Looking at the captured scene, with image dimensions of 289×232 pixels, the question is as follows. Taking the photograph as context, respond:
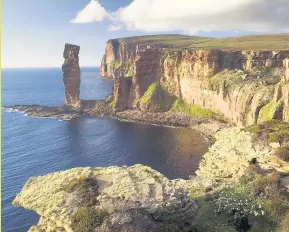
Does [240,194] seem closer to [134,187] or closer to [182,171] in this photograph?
[134,187]

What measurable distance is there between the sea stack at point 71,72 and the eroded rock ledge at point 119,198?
122146 millimetres

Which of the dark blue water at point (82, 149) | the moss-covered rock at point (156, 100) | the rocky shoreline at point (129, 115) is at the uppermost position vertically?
the moss-covered rock at point (156, 100)

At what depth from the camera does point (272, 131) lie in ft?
176

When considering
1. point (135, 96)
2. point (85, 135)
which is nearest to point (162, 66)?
point (135, 96)

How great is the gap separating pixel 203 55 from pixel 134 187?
328ft

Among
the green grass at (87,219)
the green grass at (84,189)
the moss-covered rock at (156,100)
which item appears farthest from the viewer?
the moss-covered rock at (156,100)

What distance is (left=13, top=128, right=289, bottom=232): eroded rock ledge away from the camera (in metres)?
29.5

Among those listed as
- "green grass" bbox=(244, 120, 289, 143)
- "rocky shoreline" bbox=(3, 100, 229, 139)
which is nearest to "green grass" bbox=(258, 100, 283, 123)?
"rocky shoreline" bbox=(3, 100, 229, 139)

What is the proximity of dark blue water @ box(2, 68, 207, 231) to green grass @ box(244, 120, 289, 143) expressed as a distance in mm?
22749

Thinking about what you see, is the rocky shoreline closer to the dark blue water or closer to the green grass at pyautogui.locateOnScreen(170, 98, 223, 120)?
the green grass at pyautogui.locateOnScreen(170, 98, 223, 120)

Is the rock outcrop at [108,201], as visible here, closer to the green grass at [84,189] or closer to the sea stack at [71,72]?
the green grass at [84,189]

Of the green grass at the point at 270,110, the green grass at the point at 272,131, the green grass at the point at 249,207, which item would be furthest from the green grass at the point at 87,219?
the green grass at the point at 270,110

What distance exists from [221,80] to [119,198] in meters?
94.5

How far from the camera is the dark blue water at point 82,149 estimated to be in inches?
2886
